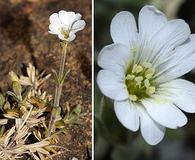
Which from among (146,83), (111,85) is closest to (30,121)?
(111,85)

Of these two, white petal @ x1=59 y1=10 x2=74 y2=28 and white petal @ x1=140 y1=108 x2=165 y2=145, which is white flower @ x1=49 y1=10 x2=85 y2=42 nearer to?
white petal @ x1=59 y1=10 x2=74 y2=28

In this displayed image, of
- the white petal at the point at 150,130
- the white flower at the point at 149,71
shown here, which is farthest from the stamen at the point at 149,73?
the white petal at the point at 150,130

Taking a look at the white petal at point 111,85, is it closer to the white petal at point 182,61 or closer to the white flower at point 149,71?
the white flower at point 149,71

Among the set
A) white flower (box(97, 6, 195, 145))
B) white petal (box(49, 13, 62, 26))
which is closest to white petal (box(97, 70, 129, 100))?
white flower (box(97, 6, 195, 145))

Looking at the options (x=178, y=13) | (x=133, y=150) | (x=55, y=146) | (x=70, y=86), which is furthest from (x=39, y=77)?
(x=178, y=13)

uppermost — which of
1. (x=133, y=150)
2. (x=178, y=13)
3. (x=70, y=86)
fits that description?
(x=70, y=86)

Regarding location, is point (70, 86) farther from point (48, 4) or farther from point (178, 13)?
point (178, 13)

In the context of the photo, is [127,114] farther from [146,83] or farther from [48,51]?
[48,51]
